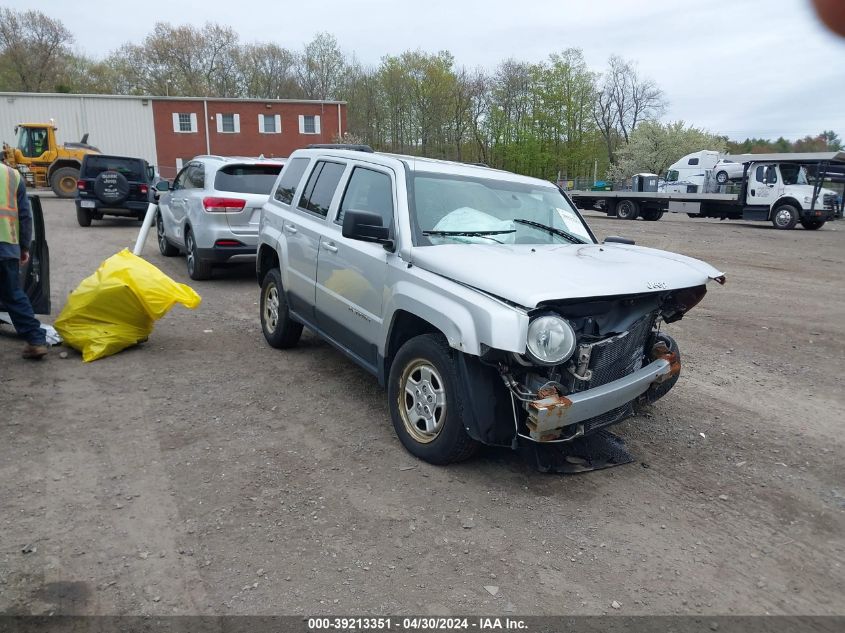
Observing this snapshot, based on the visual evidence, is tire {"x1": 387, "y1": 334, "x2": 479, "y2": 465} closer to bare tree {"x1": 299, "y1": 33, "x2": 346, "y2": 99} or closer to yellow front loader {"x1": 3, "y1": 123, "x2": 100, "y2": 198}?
yellow front loader {"x1": 3, "y1": 123, "x2": 100, "y2": 198}

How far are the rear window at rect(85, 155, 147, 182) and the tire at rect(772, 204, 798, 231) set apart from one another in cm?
2128

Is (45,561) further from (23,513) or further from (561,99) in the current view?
(561,99)

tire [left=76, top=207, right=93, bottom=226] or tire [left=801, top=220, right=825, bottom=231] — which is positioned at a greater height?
tire [left=76, top=207, right=93, bottom=226]

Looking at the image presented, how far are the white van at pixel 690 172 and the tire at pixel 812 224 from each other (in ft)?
17.6

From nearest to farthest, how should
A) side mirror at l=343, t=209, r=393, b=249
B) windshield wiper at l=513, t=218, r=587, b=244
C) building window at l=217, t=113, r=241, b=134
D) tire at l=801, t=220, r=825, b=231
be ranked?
side mirror at l=343, t=209, r=393, b=249, windshield wiper at l=513, t=218, r=587, b=244, tire at l=801, t=220, r=825, b=231, building window at l=217, t=113, r=241, b=134

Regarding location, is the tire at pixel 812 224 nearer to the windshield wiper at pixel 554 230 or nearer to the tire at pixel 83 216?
the windshield wiper at pixel 554 230

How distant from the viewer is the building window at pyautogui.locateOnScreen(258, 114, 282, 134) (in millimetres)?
47062

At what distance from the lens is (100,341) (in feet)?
19.5

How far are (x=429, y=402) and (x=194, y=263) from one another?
6834 millimetres

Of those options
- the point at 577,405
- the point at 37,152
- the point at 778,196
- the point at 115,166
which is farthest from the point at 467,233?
the point at 37,152

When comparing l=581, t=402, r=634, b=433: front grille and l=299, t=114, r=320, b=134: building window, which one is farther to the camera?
l=299, t=114, r=320, b=134: building window

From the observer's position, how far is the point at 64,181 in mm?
25828

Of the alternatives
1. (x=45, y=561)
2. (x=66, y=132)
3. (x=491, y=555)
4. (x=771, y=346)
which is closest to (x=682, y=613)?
(x=491, y=555)

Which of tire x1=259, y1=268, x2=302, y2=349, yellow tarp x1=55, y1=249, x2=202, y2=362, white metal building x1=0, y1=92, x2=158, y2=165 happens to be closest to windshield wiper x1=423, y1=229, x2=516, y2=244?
tire x1=259, y1=268, x2=302, y2=349
